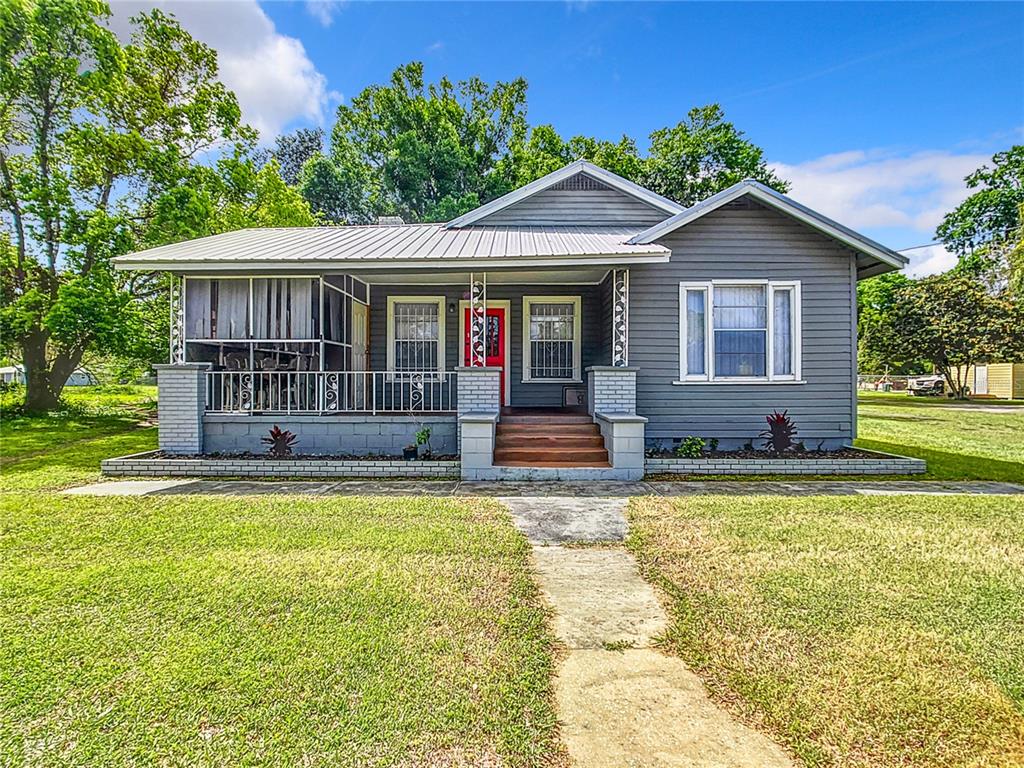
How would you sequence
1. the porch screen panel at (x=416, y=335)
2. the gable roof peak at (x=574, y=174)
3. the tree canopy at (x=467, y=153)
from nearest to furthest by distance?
the porch screen panel at (x=416, y=335)
the gable roof peak at (x=574, y=174)
the tree canopy at (x=467, y=153)

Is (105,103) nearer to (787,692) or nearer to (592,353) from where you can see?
(592,353)

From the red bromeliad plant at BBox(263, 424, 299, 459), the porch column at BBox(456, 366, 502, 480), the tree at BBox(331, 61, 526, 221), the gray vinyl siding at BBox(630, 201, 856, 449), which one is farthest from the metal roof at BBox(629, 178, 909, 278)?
the tree at BBox(331, 61, 526, 221)

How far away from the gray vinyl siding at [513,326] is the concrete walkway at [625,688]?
→ 6.91 metres

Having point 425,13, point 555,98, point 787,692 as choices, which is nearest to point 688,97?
point 555,98

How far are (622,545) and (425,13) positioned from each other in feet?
54.0

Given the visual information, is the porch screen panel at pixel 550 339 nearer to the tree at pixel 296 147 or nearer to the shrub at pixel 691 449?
the shrub at pixel 691 449

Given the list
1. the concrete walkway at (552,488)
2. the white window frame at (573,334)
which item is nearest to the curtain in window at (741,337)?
the concrete walkway at (552,488)

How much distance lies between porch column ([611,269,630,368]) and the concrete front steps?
4.05ft

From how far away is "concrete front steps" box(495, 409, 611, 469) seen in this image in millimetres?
8429

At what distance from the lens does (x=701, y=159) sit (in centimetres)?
2628

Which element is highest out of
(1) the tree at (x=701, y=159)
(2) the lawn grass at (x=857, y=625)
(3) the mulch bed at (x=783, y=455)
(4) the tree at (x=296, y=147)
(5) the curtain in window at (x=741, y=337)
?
(4) the tree at (x=296, y=147)

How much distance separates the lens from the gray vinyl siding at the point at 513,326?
1130cm

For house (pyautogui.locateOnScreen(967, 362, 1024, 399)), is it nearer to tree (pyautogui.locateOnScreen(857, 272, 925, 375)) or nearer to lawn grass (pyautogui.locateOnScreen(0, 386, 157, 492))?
tree (pyautogui.locateOnScreen(857, 272, 925, 375))

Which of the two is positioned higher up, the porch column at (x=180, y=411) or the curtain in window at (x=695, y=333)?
the curtain in window at (x=695, y=333)
